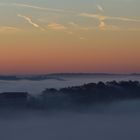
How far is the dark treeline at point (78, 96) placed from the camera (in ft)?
185

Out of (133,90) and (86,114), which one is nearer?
(133,90)

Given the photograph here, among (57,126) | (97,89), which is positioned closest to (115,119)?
(57,126)

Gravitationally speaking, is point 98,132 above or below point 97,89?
below

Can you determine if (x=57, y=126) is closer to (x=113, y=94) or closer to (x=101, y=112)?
(x=101, y=112)

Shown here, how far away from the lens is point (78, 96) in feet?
210

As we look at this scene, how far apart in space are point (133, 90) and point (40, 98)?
7749mm

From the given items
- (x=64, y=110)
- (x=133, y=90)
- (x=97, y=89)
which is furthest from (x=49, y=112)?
(x=133, y=90)

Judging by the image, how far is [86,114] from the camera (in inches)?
2867

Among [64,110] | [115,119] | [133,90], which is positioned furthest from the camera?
[115,119]

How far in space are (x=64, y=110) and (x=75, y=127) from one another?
180 inches

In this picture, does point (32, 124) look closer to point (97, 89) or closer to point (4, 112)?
point (4, 112)

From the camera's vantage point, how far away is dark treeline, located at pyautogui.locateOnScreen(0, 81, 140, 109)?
2226 inches

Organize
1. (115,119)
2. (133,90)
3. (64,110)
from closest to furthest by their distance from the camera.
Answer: (133,90) → (64,110) → (115,119)

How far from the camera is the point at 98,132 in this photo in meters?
64.1
